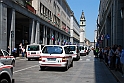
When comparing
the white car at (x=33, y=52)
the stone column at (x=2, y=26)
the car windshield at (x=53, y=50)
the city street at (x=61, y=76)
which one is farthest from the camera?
the white car at (x=33, y=52)

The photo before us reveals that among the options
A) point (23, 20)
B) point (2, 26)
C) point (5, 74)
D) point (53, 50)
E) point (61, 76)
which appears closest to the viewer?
point (5, 74)

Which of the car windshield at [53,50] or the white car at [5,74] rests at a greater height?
the car windshield at [53,50]

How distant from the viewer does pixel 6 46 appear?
30.4 m

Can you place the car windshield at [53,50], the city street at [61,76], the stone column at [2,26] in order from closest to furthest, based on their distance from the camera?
1. the city street at [61,76]
2. the car windshield at [53,50]
3. the stone column at [2,26]

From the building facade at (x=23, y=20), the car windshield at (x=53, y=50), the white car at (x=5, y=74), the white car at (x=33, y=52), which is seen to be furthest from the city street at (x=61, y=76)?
the building facade at (x=23, y=20)

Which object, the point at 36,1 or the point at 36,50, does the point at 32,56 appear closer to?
the point at 36,50

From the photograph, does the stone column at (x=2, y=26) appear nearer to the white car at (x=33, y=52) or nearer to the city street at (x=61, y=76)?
the white car at (x=33, y=52)

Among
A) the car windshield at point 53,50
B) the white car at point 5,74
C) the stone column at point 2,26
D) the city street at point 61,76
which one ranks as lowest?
the city street at point 61,76

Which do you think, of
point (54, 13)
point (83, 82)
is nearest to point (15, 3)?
point (83, 82)

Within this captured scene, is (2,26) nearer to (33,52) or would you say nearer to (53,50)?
(33,52)

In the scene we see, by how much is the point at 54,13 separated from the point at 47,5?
940 cm

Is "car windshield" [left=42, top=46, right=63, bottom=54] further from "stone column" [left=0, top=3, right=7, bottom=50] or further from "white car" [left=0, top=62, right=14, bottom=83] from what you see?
"stone column" [left=0, top=3, right=7, bottom=50]

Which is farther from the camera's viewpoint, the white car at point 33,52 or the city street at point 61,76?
the white car at point 33,52

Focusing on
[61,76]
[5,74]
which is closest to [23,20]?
[61,76]
